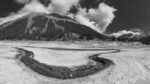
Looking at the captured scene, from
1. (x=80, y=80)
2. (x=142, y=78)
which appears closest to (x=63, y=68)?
(x=80, y=80)

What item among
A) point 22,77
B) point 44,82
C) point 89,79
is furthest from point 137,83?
point 22,77

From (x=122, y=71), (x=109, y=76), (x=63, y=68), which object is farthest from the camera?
(x=63, y=68)

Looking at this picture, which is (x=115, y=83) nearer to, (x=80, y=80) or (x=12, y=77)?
(x=80, y=80)

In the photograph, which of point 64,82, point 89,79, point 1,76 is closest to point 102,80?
point 89,79

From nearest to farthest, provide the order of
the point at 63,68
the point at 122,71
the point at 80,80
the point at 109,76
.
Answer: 1. the point at 80,80
2. the point at 109,76
3. the point at 122,71
4. the point at 63,68

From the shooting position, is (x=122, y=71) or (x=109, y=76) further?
(x=122, y=71)

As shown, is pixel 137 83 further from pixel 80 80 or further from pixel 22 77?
pixel 22 77

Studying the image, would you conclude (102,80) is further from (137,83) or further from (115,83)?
(137,83)

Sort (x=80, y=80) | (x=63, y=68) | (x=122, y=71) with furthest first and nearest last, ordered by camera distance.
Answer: (x=63, y=68) < (x=122, y=71) < (x=80, y=80)

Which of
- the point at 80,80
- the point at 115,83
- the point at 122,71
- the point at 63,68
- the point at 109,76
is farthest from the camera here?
the point at 63,68
